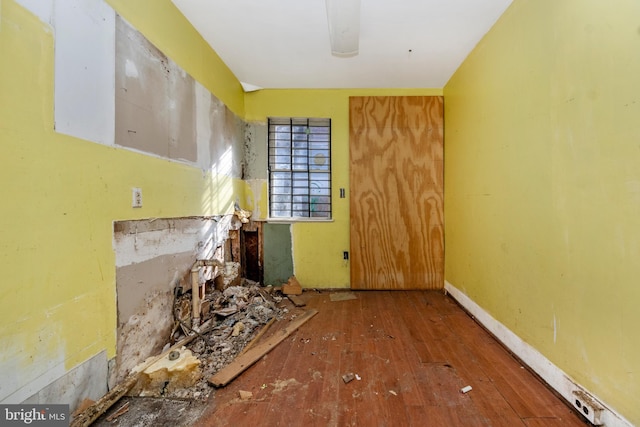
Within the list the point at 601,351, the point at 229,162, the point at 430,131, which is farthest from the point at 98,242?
the point at 430,131

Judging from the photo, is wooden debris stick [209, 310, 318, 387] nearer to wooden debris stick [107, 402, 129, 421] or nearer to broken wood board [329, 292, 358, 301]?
wooden debris stick [107, 402, 129, 421]

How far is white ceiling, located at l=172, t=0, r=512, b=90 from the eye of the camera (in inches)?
82.9

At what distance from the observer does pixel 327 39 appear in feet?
8.27

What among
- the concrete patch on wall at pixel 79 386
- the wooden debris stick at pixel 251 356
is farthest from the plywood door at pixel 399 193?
the concrete patch on wall at pixel 79 386

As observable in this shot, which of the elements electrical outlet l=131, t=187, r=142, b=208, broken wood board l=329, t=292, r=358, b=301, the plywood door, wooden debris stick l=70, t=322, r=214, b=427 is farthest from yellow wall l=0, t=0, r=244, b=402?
the plywood door

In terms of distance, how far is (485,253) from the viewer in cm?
249

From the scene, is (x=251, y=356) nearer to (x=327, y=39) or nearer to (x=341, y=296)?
(x=341, y=296)

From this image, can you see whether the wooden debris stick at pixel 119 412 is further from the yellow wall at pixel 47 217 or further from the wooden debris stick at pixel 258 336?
the wooden debris stick at pixel 258 336

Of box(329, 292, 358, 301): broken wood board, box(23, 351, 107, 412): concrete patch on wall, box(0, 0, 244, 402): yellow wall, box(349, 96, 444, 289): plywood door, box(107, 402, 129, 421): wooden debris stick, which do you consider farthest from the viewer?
box(349, 96, 444, 289): plywood door

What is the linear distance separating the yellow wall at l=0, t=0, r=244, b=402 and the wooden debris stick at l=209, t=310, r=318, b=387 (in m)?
0.67

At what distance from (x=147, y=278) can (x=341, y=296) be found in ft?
7.41

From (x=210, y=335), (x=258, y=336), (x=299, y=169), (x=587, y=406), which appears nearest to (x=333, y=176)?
(x=299, y=169)

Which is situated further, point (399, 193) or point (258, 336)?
point (399, 193)

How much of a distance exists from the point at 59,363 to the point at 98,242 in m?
0.59
